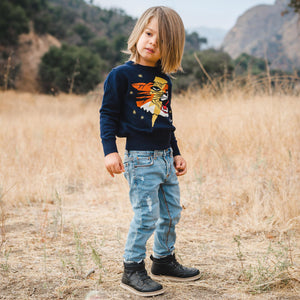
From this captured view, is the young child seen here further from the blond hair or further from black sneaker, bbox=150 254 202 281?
black sneaker, bbox=150 254 202 281

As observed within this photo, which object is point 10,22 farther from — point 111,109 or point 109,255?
point 111,109

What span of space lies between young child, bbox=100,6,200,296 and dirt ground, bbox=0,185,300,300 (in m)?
0.26

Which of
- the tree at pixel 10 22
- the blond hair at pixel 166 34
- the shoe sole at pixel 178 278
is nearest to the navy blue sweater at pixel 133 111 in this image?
the blond hair at pixel 166 34

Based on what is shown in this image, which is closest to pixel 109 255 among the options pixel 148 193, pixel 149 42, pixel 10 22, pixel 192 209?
pixel 148 193

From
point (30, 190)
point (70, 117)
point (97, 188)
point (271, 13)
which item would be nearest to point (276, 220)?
point (97, 188)

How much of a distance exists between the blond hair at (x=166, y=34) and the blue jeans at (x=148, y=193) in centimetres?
48

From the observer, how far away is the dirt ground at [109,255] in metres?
1.72

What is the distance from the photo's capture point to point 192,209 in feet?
10.3

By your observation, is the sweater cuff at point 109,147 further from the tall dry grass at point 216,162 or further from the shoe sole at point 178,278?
the tall dry grass at point 216,162

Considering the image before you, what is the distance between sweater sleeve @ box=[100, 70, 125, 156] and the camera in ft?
5.46

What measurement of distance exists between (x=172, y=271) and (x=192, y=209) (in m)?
1.29

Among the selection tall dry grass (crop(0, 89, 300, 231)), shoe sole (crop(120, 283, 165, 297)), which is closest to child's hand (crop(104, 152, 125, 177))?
shoe sole (crop(120, 283, 165, 297))

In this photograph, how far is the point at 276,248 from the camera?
228 cm

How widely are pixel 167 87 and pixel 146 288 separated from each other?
105 cm
